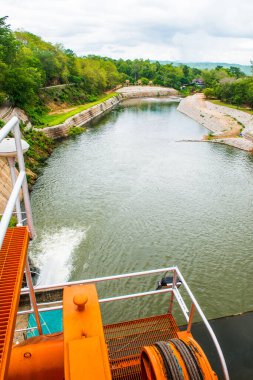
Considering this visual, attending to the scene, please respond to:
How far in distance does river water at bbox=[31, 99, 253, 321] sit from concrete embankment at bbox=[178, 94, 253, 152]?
139 inches

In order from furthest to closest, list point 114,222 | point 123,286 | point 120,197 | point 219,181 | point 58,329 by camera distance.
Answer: point 219,181 → point 120,197 → point 114,222 → point 123,286 → point 58,329

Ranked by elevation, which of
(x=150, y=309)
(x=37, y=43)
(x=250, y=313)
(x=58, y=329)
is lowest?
(x=150, y=309)

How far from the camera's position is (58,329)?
8.69 metres

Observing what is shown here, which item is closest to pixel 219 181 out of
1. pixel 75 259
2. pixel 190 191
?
pixel 190 191

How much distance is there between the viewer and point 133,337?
537 centimetres

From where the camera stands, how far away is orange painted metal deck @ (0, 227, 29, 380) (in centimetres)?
245

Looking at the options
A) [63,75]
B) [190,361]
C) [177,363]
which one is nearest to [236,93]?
[63,75]

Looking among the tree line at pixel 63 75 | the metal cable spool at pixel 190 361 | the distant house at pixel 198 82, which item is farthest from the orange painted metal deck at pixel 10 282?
the distant house at pixel 198 82

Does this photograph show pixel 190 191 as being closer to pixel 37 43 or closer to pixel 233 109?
pixel 233 109

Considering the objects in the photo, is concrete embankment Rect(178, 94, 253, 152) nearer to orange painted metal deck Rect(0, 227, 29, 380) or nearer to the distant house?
orange painted metal deck Rect(0, 227, 29, 380)

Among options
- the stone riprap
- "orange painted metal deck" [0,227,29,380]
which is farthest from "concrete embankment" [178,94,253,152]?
"orange painted metal deck" [0,227,29,380]

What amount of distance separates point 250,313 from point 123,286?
6.24 meters

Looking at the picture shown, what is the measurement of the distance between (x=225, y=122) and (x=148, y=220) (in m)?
32.5

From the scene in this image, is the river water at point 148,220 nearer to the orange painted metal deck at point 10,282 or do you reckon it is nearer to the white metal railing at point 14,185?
the orange painted metal deck at point 10,282
